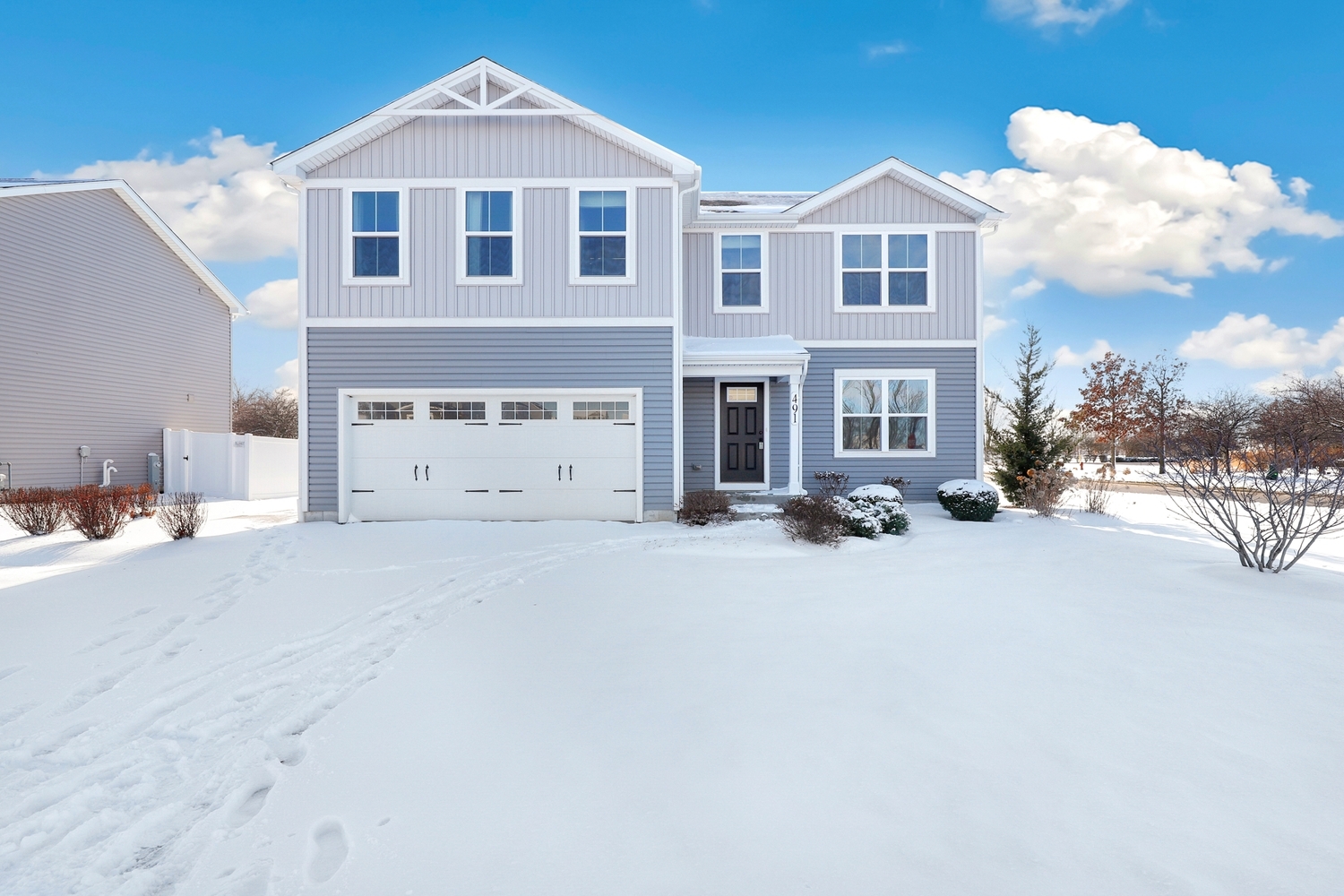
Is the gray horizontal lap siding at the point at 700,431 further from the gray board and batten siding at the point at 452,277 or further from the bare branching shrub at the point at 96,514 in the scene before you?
the bare branching shrub at the point at 96,514

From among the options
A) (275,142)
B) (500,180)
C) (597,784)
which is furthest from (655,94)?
(597,784)

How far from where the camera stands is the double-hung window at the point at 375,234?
35.9 feet

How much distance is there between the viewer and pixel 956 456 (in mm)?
12859

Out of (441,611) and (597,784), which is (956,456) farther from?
(597,784)

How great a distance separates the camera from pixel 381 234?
10.9m

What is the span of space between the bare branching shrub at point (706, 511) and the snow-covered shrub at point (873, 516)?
75.3 inches

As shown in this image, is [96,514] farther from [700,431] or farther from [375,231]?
[700,431]

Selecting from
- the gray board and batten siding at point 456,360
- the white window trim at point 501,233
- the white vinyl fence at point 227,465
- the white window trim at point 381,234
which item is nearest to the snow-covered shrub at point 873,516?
the gray board and batten siding at point 456,360

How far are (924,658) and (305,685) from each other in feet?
12.9

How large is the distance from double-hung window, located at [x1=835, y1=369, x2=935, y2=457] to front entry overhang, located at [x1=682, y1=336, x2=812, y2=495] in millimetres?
1114

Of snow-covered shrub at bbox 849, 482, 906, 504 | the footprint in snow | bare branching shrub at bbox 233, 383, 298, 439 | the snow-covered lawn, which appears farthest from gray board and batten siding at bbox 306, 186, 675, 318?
bare branching shrub at bbox 233, 383, 298, 439

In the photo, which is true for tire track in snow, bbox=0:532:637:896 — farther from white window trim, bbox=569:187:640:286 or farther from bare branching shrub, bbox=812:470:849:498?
bare branching shrub, bbox=812:470:849:498

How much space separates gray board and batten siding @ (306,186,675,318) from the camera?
10906 millimetres

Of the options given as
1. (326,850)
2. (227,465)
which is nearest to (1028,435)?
(326,850)
